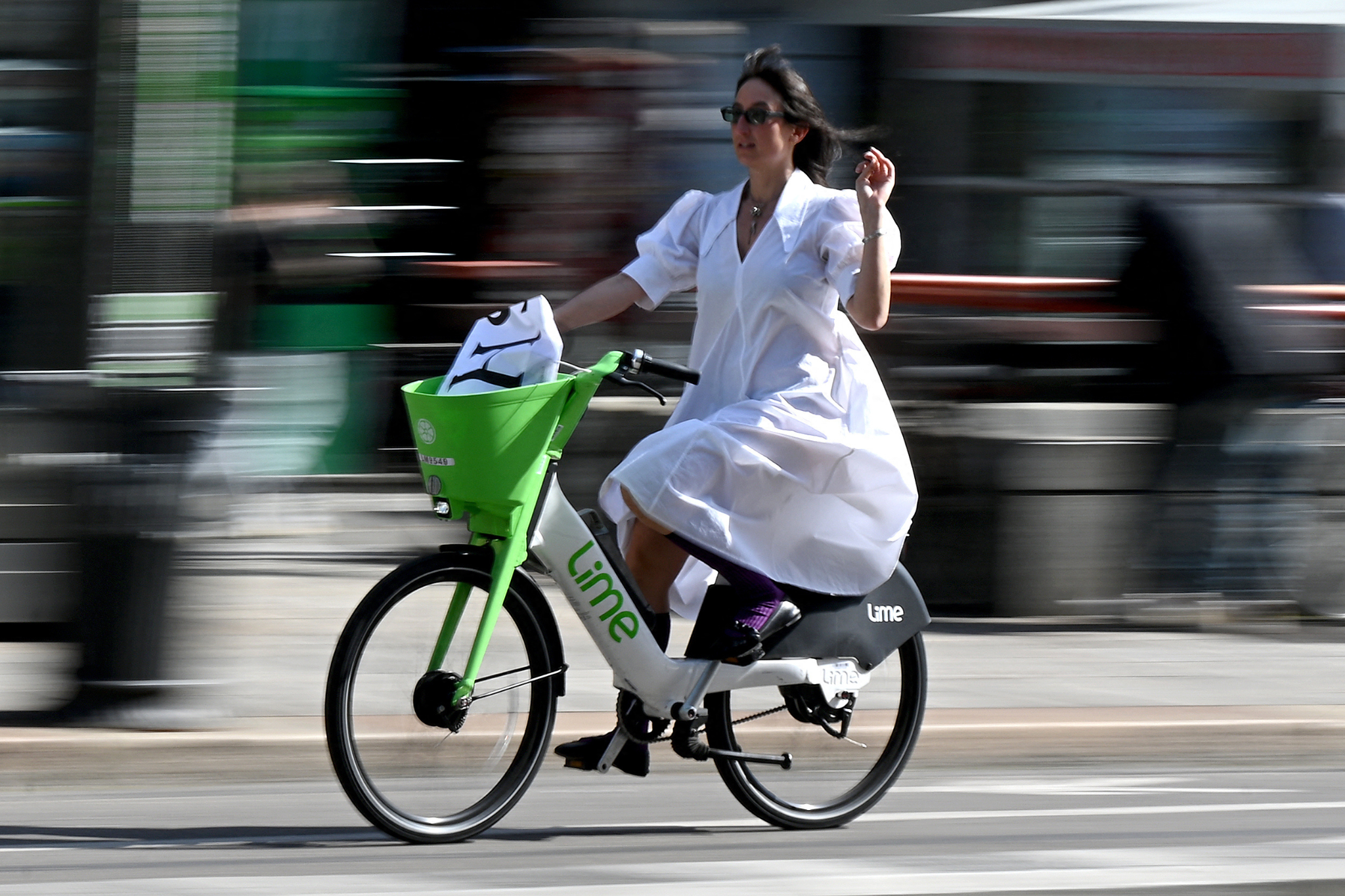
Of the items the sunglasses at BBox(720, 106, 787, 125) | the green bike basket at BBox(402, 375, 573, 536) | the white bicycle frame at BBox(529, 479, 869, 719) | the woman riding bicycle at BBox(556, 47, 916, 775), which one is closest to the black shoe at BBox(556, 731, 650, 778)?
the woman riding bicycle at BBox(556, 47, 916, 775)

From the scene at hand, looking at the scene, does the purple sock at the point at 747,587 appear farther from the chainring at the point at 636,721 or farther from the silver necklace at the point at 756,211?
the silver necklace at the point at 756,211

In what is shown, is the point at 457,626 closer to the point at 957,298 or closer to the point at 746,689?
the point at 746,689

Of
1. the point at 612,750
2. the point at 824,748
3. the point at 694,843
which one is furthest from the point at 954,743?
the point at 612,750

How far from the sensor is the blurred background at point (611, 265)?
5.94m

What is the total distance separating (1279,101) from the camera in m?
10.6

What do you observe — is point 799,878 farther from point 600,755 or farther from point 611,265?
point 611,265

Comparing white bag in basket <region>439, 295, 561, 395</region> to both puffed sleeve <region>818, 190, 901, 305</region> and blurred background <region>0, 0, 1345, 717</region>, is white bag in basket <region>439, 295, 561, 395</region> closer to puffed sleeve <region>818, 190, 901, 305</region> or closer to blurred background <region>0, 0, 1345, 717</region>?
puffed sleeve <region>818, 190, 901, 305</region>

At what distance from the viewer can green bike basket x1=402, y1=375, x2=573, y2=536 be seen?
4.51 m

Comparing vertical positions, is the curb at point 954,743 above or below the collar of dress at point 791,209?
below

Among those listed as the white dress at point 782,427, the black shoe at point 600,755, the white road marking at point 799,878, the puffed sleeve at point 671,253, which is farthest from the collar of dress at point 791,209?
the white road marking at point 799,878

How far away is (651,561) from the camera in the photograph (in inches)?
194

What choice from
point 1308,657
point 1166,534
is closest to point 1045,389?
point 1166,534

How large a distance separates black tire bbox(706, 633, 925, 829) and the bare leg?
308 mm

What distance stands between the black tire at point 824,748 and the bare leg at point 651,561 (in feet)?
1.01
